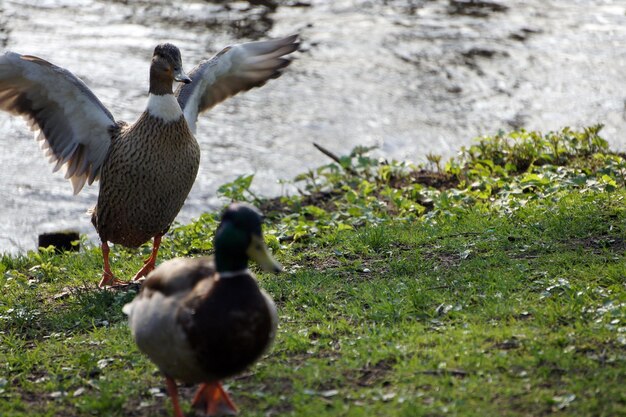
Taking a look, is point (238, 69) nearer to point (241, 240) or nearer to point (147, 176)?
point (147, 176)

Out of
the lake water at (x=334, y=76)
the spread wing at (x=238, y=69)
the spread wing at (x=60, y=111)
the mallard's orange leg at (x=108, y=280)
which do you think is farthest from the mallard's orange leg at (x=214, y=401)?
the lake water at (x=334, y=76)

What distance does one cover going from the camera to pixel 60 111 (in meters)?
6.74

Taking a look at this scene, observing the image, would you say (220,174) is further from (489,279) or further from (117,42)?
(489,279)

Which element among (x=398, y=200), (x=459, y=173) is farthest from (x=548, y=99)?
(x=398, y=200)

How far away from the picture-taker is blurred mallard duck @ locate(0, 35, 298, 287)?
628 cm

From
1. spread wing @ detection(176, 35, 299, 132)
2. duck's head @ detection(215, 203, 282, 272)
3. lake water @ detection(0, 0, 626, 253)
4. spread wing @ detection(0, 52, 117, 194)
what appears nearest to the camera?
duck's head @ detection(215, 203, 282, 272)

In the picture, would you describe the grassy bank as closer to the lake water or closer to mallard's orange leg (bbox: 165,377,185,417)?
mallard's orange leg (bbox: 165,377,185,417)

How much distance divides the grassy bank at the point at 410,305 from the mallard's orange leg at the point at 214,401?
6 cm

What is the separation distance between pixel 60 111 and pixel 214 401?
325cm

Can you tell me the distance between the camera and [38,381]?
486 centimetres

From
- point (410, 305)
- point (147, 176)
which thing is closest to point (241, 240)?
point (410, 305)

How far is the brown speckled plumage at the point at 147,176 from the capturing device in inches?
247

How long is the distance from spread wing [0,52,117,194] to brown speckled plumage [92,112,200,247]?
12.6 inches

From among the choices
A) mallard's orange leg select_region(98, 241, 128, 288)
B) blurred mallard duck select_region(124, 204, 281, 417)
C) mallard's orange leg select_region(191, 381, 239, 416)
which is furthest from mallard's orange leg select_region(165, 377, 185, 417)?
mallard's orange leg select_region(98, 241, 128, 288)
